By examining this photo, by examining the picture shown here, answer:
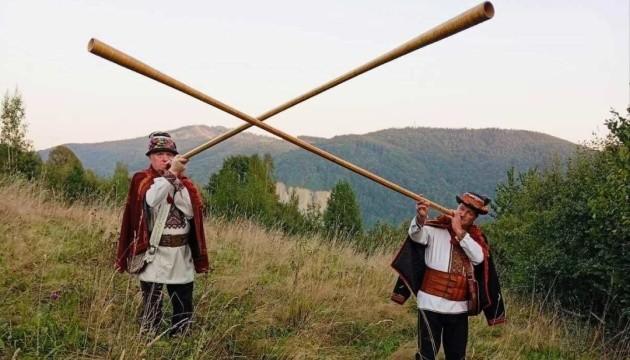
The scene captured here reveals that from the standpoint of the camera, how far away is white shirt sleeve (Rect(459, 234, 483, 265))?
4070mm

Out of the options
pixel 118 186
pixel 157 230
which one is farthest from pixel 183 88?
pixel 118 186

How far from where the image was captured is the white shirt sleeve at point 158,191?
3797 millimetres

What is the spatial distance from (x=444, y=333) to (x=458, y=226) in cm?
88

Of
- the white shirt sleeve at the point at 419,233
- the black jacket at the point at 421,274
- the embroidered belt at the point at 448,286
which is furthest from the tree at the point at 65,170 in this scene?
the embroidered belt at the point at 448,286

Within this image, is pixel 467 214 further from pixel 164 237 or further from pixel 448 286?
pixel 164 237

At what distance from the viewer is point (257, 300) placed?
546 cm

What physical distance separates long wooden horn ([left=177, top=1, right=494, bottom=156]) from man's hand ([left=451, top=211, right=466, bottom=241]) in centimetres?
136

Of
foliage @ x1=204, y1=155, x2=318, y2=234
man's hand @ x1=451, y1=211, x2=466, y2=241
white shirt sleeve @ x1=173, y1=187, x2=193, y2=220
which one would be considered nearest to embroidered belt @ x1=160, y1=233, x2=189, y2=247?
white shirt sleeve @ x1=173, y1=187, x2=193, y2=220

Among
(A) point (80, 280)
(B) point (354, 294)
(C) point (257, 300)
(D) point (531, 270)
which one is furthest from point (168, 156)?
(D) point (531, 270)

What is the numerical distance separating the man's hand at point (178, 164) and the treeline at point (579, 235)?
13.7 feet

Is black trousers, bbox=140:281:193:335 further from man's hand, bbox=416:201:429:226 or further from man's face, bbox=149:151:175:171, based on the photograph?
man's hand, bbox=416:201:429:226

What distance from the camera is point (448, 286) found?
4.12 m

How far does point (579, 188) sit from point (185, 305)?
667 centimetres

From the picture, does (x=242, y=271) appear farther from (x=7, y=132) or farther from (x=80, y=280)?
(x=7, y=132)
